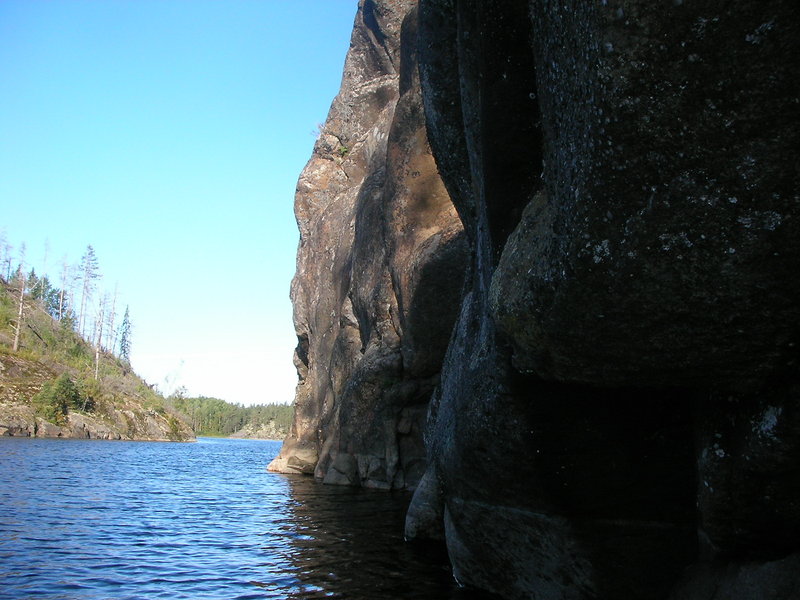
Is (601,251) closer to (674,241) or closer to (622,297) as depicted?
(622,297)

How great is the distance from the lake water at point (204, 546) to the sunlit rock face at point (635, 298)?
306cm

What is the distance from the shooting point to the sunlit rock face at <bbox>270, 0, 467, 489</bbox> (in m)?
23.5

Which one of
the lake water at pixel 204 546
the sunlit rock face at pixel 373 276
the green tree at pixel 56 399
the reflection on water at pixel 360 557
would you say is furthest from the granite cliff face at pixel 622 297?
the green tree at pixel 56 399

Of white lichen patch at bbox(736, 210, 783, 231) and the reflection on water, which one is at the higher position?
white lichen patch at bbox(736, 210, 783, 231)

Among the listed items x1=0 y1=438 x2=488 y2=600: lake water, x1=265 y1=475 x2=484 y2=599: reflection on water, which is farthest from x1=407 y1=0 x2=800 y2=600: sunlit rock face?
x1=0 y1=438 x2=488 y2=600: lake water

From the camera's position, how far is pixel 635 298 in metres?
5.77

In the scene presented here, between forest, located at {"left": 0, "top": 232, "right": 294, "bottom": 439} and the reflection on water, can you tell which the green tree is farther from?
the reflection on water

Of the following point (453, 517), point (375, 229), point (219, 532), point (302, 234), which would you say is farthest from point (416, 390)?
point (302, 234)

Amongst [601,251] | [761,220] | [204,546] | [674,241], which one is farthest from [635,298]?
[204,546]

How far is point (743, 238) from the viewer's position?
5.12m

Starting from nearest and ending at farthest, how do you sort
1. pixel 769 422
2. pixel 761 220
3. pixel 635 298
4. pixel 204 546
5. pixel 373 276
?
pixel 761 220 → pixel 769 422 → pixel 635 298 → pixel 204 546 → pixel 373 276

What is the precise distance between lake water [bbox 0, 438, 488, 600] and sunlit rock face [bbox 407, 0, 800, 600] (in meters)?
3.06

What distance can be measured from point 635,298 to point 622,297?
113 millimetres

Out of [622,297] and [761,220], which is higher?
[761,220]
